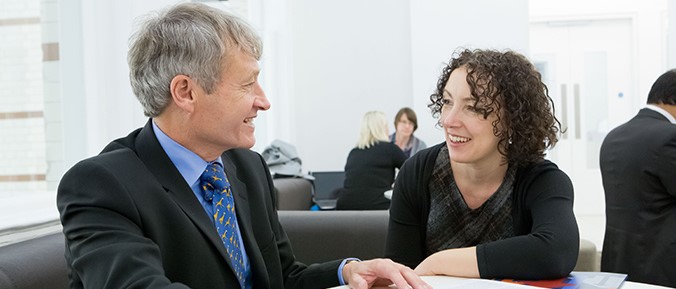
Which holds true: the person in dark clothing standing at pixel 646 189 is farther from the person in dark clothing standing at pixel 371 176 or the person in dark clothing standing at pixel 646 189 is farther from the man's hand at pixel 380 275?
the person in dark clothing standing at pixel 371 176

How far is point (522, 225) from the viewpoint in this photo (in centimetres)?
209

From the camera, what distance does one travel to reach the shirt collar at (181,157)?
5.43ft

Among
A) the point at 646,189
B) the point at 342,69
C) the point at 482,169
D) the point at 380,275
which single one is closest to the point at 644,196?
the point at 646,189

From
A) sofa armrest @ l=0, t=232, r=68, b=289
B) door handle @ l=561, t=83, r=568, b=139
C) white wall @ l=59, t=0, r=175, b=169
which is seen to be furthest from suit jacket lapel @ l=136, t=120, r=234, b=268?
door handle @ l=561, t=83, r=568, b=139

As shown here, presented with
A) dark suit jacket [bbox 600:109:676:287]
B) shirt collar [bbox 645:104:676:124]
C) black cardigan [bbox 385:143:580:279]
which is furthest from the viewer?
shirt collar [bbox 645:104:676:124]

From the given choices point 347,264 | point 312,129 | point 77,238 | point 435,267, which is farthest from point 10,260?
point 312,129

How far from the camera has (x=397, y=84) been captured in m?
8.93

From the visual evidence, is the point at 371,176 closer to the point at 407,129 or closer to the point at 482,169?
the point at 407,129

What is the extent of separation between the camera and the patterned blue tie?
66.4 inches

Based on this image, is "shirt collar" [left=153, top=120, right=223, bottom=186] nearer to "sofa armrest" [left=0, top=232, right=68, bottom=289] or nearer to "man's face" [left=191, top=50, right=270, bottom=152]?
"man's face" [left=191, top=50, right=270, bottom=152]

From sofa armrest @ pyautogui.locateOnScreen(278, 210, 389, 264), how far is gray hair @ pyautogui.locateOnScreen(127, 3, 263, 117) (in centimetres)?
194

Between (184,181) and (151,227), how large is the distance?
0.15 m

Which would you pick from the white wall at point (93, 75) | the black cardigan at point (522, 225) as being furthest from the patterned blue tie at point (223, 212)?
the white wall at point (93, 75)

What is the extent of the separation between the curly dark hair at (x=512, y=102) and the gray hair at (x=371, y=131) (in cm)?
435
